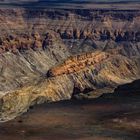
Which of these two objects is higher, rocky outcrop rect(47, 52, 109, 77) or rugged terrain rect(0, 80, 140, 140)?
rugged terrain rect(0, 80, 140, 140)

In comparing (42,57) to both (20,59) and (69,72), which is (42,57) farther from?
(69,72)

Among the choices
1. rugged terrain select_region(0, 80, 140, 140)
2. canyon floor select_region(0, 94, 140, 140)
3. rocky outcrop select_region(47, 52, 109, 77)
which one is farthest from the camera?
rocky outcrop select_region(47, 52, 109, 77)

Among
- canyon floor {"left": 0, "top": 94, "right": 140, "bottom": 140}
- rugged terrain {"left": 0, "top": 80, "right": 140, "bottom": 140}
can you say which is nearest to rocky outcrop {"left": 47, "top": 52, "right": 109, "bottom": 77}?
rugged terrain {"left": 0, "top": 80, "right": 140, "bottom": 140}

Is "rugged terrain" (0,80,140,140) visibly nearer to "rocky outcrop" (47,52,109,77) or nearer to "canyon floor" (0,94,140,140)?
"canyon floor" (0,94,140,140)

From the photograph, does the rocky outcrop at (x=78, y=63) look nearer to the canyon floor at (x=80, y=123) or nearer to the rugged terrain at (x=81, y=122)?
the rugged terrain at (x=81, y=122)

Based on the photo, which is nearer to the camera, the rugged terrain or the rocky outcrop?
the rugged terrain

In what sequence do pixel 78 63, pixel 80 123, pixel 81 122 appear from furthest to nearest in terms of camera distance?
pixel 78 63 → pixel 81 122 → pixel 80 123

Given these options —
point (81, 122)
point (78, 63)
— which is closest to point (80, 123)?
point (81, 122)

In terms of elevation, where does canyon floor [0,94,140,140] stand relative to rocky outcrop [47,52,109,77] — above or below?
above

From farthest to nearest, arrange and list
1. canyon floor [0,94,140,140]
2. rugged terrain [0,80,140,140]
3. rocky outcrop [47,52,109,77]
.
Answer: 1. rocky outcrop [47,52,109,77]
2. rugged terrain [0,80,140,140]
3. canyon floor [0,94,140,140]

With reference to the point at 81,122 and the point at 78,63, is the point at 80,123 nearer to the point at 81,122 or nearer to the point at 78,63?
the point at 81,122
